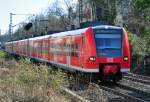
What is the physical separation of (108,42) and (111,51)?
16.8 inches

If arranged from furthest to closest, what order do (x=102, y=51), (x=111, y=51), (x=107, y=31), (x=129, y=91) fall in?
(x=107, y=31) < (x=111, y=51) < (x=102, y=51) < (x=129, y=91)

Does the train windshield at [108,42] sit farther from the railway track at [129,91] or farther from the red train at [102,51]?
the railway track at [129,91]

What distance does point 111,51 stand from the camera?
20.6 meters

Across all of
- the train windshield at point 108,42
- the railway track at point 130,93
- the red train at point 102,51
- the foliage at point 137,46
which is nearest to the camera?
the railway track at point 130,93

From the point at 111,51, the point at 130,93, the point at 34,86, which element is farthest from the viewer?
the point at 111,51

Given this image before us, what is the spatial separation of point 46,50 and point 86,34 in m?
11.7

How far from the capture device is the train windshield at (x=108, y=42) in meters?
20.4

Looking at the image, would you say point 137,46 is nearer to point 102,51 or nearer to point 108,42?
point 108,42

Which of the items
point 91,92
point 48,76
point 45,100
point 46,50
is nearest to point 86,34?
point 91,92

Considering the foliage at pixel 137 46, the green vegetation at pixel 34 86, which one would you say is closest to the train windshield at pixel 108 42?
the green vegetation at pixel 34 86

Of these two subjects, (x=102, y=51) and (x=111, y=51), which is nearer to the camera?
(x=102, y=51)

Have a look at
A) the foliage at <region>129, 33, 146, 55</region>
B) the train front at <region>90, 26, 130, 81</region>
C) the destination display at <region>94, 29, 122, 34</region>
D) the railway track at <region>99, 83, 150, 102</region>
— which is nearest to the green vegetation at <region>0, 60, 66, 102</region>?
the railway track at <region>99, 83, 150, 102</region>

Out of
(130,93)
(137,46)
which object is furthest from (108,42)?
(137,46)

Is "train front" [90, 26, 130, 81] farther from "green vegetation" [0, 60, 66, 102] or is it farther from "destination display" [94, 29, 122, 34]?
"green vegetation" [0, 60, 66, 102]
